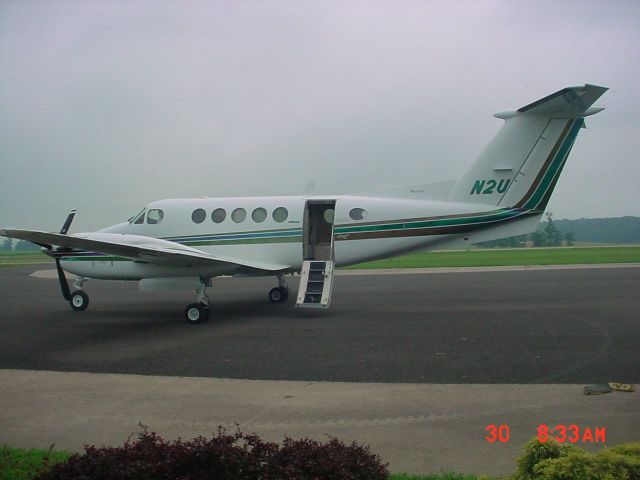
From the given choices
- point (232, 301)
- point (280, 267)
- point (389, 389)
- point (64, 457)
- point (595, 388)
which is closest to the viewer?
point (64, 457)

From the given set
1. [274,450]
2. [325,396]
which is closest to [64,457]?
[274,450]

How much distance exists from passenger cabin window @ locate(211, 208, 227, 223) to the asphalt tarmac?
2.83m

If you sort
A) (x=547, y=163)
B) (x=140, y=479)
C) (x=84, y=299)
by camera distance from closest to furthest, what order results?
(x=140, y=479) < (x=547, y=163) < (x=84, y=299)

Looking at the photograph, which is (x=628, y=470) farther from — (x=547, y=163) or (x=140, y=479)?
(x=547, y=163)

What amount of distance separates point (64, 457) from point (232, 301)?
51.5ft

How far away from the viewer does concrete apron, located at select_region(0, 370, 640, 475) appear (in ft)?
19.3

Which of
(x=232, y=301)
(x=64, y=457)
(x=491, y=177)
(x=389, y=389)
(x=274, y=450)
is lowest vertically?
(x=64, y=457)

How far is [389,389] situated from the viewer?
27.0ft

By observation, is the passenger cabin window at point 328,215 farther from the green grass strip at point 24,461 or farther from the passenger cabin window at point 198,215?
the green grass strip at point 24,461

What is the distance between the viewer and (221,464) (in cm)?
428

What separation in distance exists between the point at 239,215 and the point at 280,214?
1.29 meters

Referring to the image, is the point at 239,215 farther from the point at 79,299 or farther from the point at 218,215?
the point at 79,299
